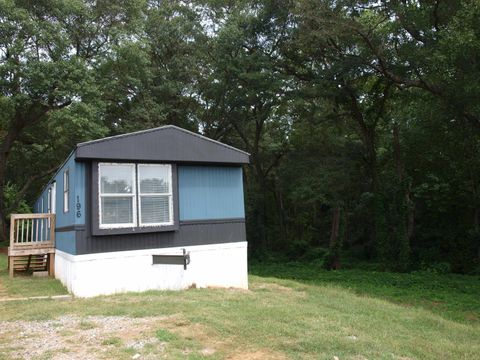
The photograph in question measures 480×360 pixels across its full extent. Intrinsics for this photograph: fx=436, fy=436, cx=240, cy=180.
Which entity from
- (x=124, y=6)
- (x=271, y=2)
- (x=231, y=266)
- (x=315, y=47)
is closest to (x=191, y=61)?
(x=124, y=6)

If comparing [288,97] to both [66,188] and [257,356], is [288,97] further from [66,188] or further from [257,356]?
[257,356]

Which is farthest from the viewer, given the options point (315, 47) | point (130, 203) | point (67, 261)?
point (315, 47)

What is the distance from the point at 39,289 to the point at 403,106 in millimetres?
15790

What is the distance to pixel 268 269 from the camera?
1909 cm

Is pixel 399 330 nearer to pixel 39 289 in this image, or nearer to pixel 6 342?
pixel 6 342

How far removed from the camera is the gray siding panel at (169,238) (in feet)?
26.2

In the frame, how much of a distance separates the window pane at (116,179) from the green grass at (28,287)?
2276mm

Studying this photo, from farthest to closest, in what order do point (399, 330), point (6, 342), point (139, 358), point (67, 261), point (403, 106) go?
point (403, 106)
point (67, 261)
point (399, 330)
point (6, 342)
point (139, 358)

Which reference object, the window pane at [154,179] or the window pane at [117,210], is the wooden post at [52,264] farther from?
the window pane at [154,179]

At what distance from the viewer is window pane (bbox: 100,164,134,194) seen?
8.16 metres

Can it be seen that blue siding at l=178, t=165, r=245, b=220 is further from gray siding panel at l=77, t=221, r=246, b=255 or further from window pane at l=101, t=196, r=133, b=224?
window pane at l=101, t=196, r=133, b=224

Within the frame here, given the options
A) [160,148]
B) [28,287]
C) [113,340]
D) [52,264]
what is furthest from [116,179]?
[52,264]

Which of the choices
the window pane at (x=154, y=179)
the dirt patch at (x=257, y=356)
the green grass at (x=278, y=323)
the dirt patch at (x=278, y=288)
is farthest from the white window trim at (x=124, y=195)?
the dirt patch at (x=257, y=356)

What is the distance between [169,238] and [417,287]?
900 cm
